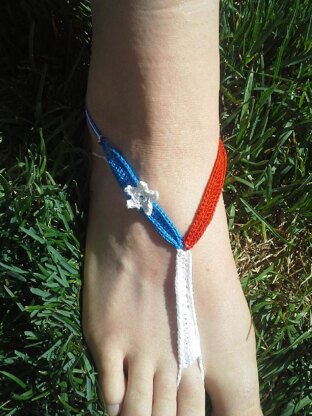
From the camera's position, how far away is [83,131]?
4.32ft

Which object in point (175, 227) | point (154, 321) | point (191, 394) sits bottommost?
point (191, 394)

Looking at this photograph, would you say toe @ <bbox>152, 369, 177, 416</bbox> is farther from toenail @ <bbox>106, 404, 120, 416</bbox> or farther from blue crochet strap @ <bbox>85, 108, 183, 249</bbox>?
blue crochet strap @ <bbox>85, 108, 183, 249</bbox>

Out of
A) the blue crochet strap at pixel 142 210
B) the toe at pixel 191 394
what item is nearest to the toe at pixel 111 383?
the toe at pixel 191 394

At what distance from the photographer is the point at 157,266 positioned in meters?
1.20

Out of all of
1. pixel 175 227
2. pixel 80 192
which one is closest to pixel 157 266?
pixel 175 227

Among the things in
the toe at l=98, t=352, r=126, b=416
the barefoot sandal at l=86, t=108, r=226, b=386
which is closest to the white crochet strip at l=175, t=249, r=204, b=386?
the barefoot sandal at l=86, t=108, r=226, b=386

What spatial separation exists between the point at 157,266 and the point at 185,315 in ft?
0.33

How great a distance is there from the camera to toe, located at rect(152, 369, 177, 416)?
48.1 inches

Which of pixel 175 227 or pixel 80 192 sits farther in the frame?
pixel 80 192

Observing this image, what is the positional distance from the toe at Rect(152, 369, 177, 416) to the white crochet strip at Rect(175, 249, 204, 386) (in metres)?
0.03

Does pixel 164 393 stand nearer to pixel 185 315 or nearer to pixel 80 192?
pixel 185 315

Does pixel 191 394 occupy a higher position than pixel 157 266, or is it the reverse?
pixel 157 266

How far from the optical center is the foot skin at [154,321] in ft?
3.93

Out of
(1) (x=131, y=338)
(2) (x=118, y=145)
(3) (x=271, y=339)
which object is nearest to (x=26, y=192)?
(2) (x=118, y=145)
